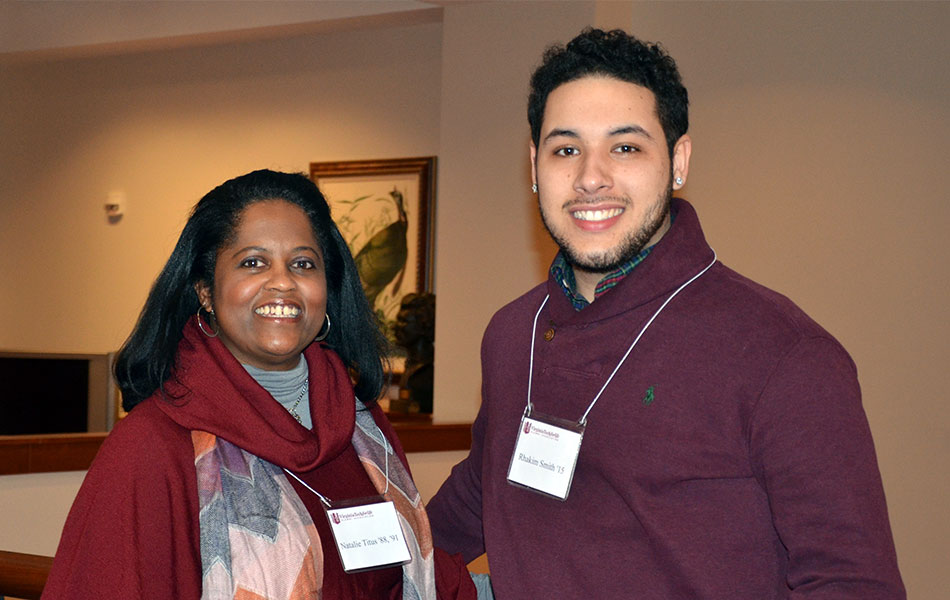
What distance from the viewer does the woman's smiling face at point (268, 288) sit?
2014 millimetres

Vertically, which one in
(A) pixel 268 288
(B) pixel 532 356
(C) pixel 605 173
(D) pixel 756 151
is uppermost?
(D) pixel 756 151

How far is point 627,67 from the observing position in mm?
1639

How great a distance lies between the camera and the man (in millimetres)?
1408

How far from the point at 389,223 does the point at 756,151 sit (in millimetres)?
2467

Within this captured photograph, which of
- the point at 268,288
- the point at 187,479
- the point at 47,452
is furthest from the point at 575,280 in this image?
the point at 47,452

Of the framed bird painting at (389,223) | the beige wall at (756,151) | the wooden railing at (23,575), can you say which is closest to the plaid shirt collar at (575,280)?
the wooden railing at (23,575)

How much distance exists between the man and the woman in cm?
36

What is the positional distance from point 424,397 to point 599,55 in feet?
14.0

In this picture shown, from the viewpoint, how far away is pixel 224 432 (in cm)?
188

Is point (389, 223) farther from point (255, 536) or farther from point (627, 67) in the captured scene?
point (627, 67)

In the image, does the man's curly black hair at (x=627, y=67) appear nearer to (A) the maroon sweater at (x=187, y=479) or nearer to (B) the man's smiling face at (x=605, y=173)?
(B) the man's smiling face at (x=605, y=173)

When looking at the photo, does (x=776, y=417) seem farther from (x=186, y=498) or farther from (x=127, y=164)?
(x=127, y=164)

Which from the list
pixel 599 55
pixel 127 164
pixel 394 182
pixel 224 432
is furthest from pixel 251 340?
pixel 127 164

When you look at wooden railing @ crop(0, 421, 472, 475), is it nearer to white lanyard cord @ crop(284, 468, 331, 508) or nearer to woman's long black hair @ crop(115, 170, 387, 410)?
woman's long black hair @ crop(115, 170, 387, 410)
